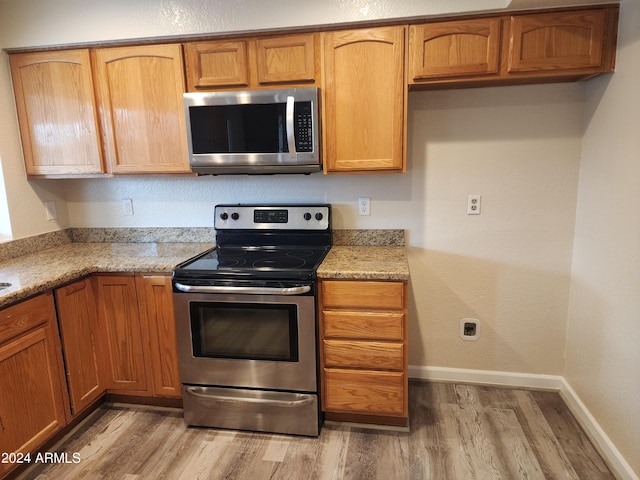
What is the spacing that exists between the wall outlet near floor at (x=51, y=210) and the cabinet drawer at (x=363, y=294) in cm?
195

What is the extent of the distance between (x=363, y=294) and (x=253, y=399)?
80cm

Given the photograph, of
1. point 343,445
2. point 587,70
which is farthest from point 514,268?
point 343,445

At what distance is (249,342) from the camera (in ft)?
6.66

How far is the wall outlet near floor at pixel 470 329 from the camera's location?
246 cm

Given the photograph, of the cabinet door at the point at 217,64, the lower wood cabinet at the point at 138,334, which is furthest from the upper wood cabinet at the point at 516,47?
the lower wood cabinet at the point at 138,334

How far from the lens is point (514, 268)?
2355mm

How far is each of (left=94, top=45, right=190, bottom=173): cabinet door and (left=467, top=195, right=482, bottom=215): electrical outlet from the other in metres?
1.63

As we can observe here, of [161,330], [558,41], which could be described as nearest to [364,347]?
[161,330]

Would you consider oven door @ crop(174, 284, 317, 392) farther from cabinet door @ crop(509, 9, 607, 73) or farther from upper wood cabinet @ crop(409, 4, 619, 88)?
cabinet door @ crop(509, 9, 607, 73)

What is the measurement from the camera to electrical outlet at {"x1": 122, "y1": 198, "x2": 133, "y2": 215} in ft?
8.74

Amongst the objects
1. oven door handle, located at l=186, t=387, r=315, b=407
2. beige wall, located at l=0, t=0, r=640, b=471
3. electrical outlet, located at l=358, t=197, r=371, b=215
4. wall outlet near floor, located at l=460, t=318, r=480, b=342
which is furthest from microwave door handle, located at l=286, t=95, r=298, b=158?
wall outlet near floor, located at l=460, t=318, r=480, b=342

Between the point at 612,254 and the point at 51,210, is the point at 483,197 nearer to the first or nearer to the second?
the point at 612,254

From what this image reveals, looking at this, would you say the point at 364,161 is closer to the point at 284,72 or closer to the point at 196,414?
the point at 284,72

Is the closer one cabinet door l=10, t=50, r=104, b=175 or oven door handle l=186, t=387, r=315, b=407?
oven door handle l=186, t=387, r=315, b=407
